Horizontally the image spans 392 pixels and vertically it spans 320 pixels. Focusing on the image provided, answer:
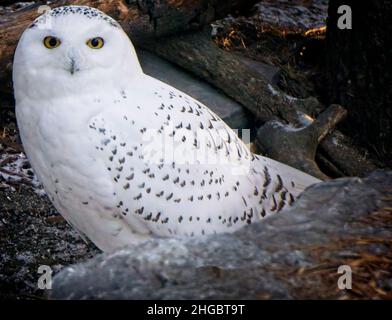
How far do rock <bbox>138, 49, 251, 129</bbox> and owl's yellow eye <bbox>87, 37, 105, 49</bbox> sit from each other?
217 centimetres

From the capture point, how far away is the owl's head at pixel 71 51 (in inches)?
126

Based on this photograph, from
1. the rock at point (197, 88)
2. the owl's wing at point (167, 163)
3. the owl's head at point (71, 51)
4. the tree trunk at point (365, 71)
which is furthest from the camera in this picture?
the rock at point (197, 88)

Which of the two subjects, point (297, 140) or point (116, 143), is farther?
point (297, 140)

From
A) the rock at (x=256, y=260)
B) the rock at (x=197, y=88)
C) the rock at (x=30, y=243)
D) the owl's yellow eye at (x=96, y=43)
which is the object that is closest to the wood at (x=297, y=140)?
the rock at (x=197, y=88)

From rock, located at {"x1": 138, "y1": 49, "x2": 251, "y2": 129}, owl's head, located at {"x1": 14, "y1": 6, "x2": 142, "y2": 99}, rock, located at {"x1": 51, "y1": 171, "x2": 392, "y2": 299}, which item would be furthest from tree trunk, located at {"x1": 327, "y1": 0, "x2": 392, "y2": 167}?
rock, located at {"x1": 51, "y1": 171, "x2": 392, "y2": 299}

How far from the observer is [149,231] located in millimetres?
3564

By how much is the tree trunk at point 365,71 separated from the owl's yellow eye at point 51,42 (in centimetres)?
246

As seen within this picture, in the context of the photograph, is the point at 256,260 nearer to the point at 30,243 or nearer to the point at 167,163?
the point at 167,163

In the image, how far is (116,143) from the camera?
10.9 ft

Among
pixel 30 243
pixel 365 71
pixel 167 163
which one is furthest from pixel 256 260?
pixel 365 71

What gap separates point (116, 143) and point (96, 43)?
0.49m

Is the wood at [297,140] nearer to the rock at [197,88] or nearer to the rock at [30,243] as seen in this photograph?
the rock at [197,88]

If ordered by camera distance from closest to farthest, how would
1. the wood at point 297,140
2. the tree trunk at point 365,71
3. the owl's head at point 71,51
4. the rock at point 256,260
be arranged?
1. the rock at point 256,260
2. the owl's head at point 71,51
3. the tree trunk at point 365,71
4. the wood at point 297,140

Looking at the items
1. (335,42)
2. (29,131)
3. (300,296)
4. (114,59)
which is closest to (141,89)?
(114,59)
